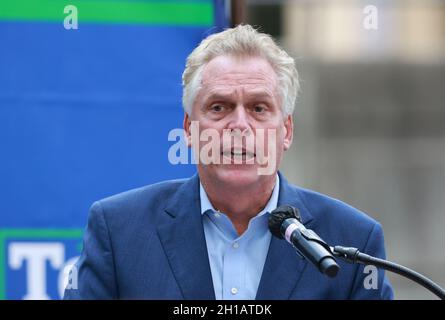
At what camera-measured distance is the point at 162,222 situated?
108 inches

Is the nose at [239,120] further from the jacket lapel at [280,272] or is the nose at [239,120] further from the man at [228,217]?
the jacket lapel at [280,272]

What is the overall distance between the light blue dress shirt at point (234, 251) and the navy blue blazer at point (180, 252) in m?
0.05

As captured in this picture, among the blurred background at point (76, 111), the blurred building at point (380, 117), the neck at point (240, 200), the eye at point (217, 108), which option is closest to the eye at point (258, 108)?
the eye at point (217, 108)

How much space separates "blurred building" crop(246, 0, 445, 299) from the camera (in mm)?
9398

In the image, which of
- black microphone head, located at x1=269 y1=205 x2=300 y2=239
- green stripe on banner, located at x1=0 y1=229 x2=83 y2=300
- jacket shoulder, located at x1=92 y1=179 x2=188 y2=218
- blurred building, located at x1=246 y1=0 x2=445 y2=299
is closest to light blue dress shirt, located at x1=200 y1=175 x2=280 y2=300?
jacket shoulder, located at x1=92 y1=179 x2=188 y2=218

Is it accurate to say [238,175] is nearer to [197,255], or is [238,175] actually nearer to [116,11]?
[197,255]

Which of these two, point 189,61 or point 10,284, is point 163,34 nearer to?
point 189,61

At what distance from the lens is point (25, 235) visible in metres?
3.81

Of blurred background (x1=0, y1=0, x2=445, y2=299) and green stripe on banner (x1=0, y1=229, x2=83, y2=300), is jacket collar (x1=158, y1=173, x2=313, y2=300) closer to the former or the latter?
blurred background (x1=0, y1=0, x2=445, y2=299)

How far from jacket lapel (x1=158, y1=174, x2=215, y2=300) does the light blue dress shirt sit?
45 mm

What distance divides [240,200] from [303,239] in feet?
2.41

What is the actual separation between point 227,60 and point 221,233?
0.54 metres

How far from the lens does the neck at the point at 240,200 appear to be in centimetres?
277
